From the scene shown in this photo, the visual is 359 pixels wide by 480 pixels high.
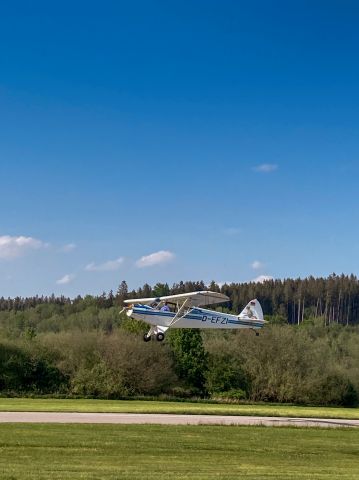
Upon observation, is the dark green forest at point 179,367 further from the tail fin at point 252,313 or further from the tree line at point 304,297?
the tree line at point 304,297

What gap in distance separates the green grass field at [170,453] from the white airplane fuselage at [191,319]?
624cm

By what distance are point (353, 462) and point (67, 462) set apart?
1043 cm

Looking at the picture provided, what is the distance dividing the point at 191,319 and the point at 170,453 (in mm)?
15080

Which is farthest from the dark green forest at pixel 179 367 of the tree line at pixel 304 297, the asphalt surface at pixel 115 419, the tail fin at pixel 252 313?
the tree line at pixel 304 297

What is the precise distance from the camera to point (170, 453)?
22.4 meters

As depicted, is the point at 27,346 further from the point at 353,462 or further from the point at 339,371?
the point at 353,462

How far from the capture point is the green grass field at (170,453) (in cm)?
1764

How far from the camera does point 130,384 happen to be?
6631 centimetres

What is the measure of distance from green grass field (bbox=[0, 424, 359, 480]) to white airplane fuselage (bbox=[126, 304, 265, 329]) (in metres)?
6.24

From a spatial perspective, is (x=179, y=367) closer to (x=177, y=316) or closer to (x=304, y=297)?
(x=177, y=316)

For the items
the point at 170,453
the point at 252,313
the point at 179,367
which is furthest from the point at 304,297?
the point at 170,453

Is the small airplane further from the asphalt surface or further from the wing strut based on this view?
the asphalt surface

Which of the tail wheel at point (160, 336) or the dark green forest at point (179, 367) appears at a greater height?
the tail wheel at point (160, 336)

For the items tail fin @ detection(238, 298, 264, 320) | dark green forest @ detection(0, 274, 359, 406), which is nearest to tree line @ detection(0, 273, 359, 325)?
dark green forest @ detection(0, 274, 359, 406)
